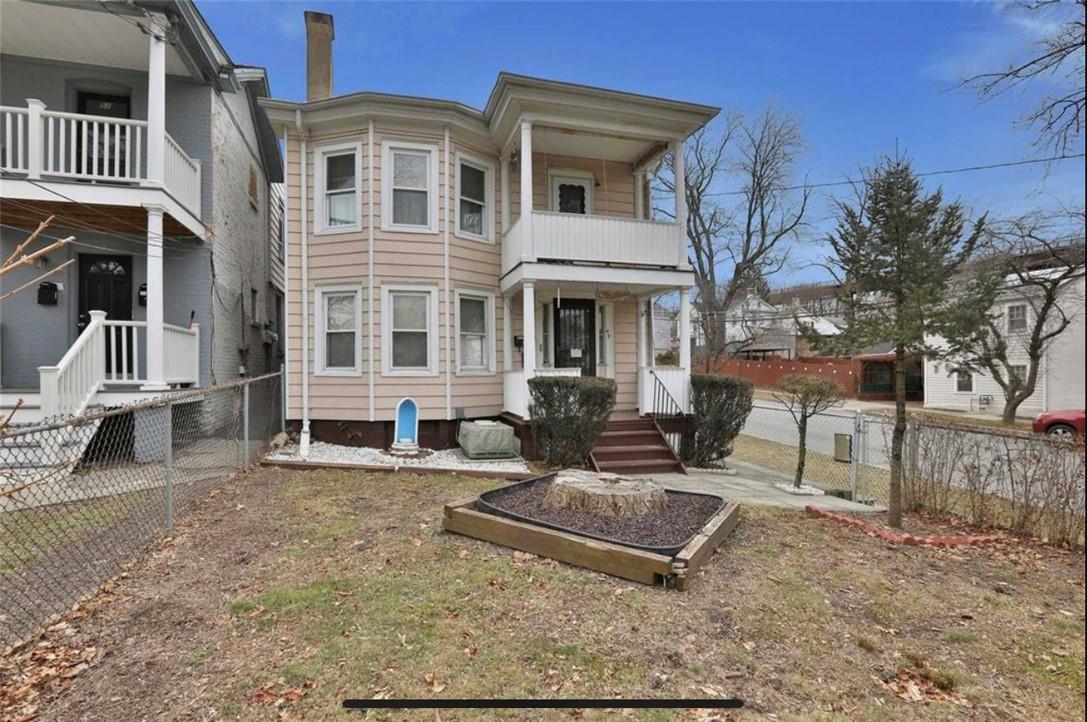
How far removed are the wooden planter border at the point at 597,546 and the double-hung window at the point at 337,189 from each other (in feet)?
23.1

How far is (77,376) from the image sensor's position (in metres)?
7.37

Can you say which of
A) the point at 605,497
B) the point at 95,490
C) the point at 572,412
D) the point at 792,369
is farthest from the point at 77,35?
the point at 792,369

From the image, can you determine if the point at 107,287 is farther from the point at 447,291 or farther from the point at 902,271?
the point at 902,271

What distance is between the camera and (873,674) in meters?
3.02

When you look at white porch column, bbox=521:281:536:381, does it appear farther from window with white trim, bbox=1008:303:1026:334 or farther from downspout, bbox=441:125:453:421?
window with white trim, bbox=1008:303:1026:334

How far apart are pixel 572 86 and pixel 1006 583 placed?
27.7 ft

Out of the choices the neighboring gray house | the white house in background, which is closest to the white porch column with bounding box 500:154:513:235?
the neighboring gray house

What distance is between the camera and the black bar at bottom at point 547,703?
2.66 m

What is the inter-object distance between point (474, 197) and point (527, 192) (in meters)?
1.87

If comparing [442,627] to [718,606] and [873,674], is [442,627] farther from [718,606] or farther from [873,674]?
[873,674]

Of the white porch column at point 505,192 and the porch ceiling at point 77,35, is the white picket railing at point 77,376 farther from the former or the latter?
the white porch column at point 505,192

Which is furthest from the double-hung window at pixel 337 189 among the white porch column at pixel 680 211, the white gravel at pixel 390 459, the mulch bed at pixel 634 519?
the mulch bed at pixel 634 519

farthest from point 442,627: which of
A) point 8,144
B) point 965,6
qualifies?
point 8,144

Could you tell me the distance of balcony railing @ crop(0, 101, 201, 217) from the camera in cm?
775
